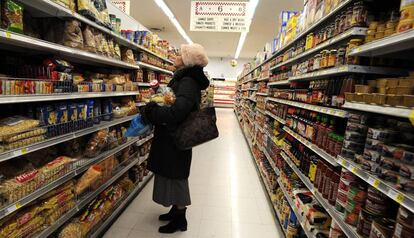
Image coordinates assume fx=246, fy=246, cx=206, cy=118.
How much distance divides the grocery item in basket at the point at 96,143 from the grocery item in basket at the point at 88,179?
0.46 feet

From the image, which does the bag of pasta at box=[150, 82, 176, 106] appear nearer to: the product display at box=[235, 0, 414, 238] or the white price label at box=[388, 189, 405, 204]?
the product display at box=[235, 0, 414, 238]

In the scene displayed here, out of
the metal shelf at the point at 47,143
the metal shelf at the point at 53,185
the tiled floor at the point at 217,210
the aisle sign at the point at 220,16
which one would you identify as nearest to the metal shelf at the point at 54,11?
the metal shelf at the point at 47,143

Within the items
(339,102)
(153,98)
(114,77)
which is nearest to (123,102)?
(114,77)

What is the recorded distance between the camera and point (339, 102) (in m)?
1.56

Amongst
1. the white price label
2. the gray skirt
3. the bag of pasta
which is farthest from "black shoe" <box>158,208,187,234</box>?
the white price label

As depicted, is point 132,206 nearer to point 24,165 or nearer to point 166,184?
point 166,184

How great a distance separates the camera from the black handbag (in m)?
2.14

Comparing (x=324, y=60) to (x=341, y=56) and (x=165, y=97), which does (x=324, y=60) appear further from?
(x=165, y=97)

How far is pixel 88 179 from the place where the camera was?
2078 millimetres

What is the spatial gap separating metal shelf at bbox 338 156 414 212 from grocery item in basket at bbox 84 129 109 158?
1.99 meters

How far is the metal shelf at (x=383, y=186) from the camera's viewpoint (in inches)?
36.8

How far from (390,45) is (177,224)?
2.31 metres

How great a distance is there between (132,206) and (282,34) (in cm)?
302

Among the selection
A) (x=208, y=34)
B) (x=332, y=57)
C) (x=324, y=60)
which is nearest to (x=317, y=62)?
(x=324, y=60)
